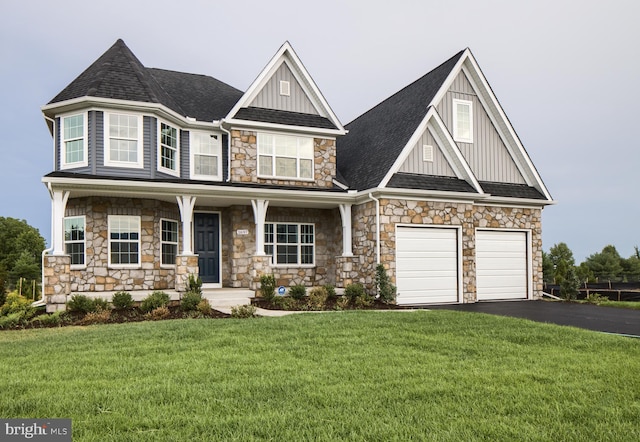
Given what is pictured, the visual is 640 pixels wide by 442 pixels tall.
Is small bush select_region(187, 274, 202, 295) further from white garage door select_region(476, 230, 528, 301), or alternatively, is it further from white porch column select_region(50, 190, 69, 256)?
white garage door select_region(476, 230, 528, 301)

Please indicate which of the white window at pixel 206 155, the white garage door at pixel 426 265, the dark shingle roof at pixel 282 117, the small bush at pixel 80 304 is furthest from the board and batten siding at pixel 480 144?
the small bush at pixel 80 304

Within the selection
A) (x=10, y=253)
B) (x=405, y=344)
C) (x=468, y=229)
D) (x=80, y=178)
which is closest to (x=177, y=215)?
(x=80, y=178)

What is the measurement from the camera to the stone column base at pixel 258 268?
14.7 meters

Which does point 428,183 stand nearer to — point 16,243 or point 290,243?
point 290,243

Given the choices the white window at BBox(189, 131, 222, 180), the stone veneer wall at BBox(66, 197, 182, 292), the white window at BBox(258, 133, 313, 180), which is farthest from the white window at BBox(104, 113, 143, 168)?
the white window at BBox(258, 133, 313, 180)

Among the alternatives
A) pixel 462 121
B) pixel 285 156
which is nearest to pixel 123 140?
pixel 285 156

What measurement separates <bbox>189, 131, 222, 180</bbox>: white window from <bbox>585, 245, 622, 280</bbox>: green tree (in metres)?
27.3

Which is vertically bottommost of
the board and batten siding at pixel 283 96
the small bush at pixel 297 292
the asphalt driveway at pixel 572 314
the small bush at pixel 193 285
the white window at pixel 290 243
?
the asphalt driveway at pixel 572 314

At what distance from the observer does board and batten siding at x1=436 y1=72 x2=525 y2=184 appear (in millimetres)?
17172

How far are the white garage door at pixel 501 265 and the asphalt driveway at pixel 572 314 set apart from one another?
92cm

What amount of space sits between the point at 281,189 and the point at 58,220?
20.0 ft

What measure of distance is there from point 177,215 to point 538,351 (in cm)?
1192

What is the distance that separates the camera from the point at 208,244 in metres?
16.5

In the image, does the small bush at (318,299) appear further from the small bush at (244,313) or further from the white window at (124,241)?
the white window at (124,241)
